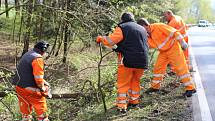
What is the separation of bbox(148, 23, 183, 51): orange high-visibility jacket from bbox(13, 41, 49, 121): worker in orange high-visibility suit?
7.30 ft

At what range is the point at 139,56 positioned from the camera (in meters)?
7.92

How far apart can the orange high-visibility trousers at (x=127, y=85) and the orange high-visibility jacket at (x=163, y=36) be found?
Answer: 97 cm

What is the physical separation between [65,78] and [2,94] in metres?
1.58

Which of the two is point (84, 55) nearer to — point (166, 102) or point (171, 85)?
point (171, 85)

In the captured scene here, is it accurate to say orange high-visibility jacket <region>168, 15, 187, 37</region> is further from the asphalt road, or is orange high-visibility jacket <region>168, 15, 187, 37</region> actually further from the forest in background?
the asphalt road

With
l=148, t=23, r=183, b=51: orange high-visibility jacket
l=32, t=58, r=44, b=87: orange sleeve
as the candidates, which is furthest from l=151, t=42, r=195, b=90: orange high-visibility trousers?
l=32, t=58, r=44, b=87: orange sleeve

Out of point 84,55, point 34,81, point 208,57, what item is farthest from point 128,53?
point 208,57

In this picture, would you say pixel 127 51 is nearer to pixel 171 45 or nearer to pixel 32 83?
pixel 171 45

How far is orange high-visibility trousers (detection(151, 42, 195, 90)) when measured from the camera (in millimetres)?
8539

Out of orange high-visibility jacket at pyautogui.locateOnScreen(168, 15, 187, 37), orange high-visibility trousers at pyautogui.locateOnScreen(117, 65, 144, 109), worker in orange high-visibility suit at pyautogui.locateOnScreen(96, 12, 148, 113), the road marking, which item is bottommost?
the road marking

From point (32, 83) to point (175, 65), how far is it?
2945 millimetres

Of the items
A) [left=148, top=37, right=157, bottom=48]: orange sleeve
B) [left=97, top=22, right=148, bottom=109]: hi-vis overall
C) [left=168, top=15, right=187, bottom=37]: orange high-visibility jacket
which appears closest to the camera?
[left=97, top=22, right=148, bottom=109]: hi-vis overall

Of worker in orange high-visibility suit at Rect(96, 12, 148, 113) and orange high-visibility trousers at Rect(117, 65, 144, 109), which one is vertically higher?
worker in orange high-visibility suit at Rect(96, 12, 148, 113)

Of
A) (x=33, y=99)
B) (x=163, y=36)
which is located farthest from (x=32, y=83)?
(x=163, y=36)
